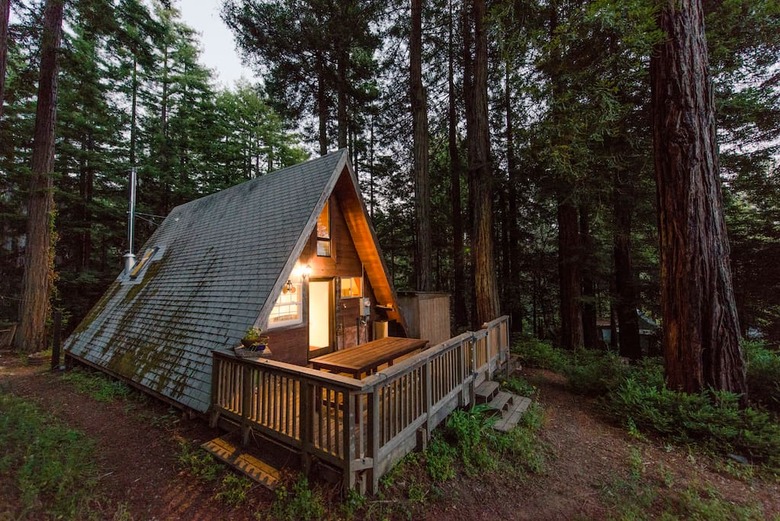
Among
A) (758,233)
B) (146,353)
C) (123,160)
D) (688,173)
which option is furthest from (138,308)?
(758,233)

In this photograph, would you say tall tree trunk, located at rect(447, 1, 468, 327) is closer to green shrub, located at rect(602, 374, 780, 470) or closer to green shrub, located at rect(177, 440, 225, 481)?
green shrub, located at rect(602, 374, 780, 470)

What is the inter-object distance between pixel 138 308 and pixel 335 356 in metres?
5.31

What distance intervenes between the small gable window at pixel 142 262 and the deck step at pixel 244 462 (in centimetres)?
737

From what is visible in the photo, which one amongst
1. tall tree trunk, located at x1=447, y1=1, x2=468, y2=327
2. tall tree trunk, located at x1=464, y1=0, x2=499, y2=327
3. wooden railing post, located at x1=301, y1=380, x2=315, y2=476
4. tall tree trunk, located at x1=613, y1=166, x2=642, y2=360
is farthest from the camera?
tall tree trunk, located at x1=447, y1=1, x2=468, y2=327

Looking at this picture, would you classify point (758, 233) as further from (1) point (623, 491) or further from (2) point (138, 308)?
(2) point (138, 308)

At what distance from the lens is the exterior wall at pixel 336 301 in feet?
18.0

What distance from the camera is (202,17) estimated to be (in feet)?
32.4

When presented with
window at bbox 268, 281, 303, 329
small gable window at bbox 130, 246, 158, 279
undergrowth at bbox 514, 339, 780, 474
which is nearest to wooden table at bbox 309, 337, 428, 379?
window at bbox 268, 281, 303, 329

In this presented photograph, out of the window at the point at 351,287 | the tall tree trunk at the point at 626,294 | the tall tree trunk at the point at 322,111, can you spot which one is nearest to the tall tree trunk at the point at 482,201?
the window at the point at 351,287

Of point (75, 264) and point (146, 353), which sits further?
point (75, 264)

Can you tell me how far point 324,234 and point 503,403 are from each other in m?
4.79

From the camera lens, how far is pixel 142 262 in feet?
29.6

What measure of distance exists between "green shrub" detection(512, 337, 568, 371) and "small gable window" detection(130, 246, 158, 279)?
11.3 m

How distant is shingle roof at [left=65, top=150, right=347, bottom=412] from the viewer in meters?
4.62
